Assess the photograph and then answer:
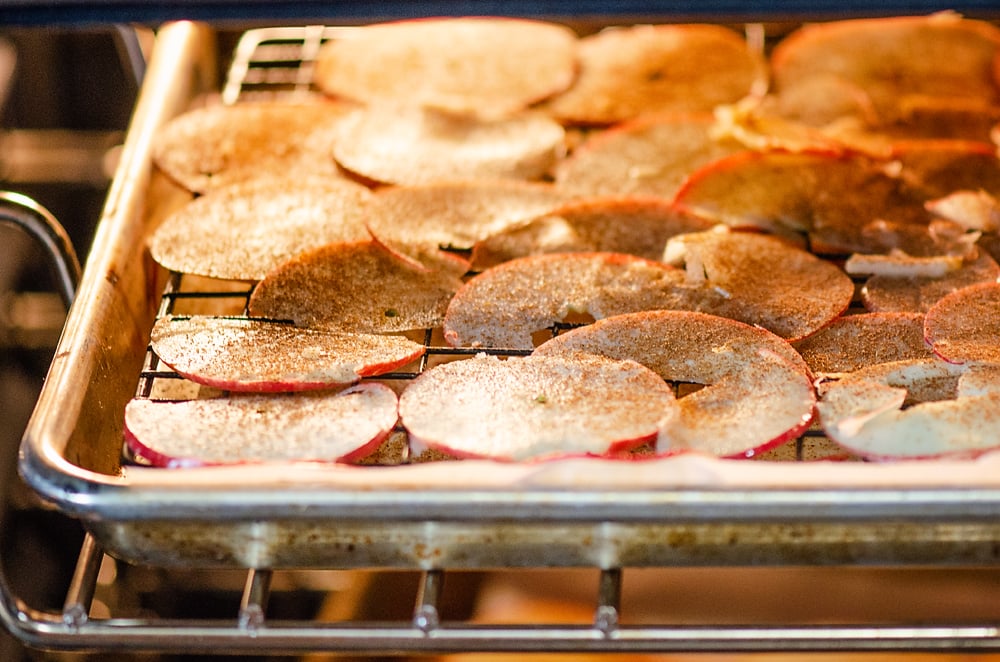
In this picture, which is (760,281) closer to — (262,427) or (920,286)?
(920,286)

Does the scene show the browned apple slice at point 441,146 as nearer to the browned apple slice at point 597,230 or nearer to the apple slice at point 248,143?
the apple slice at point 248,143

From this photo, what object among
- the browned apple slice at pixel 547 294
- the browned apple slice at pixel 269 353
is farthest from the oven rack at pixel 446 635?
the browned apple slice at pixel 547 294

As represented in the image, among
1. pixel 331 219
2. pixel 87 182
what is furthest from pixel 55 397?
pixel 87 182

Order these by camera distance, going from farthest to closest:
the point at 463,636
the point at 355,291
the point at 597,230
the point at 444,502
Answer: the point at 597,230, the point at 355,291, the point at 463,636, the point at 444,502

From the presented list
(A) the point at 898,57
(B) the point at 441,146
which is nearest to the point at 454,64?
(B) the point at 441,146

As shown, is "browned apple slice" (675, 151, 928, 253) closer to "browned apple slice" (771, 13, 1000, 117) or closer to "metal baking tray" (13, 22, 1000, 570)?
"browned apple slice" (771, 13, 1000, 117)

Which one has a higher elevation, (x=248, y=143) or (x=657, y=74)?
(x=657, y=74)
